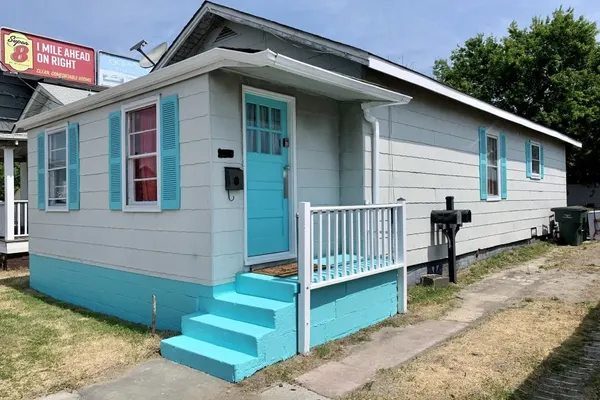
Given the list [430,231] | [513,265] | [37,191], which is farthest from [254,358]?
[513,265]

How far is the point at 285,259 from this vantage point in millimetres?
5359

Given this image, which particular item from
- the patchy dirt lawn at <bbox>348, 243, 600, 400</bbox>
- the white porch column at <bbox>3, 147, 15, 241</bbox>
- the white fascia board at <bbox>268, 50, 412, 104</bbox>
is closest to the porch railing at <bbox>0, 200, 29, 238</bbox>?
the white porch column at <bbox>3, 147, 15, 241</bbox>

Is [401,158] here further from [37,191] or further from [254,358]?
[37,191]

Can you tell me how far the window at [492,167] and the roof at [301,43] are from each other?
2.02ft

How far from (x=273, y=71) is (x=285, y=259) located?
210 cm

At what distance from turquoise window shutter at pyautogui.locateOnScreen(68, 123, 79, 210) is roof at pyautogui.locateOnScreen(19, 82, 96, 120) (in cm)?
555

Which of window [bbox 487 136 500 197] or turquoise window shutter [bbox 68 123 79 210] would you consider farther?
window [bbox 487 136 500 197]

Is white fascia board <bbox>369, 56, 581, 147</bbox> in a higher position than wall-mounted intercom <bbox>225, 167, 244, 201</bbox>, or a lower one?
higher

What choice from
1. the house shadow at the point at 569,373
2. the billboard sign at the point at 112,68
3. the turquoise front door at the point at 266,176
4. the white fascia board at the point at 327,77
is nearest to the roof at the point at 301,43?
the white fascia board at the point at 327,77

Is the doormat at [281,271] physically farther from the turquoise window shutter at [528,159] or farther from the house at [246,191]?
the turquoise window shutter at [528,159]

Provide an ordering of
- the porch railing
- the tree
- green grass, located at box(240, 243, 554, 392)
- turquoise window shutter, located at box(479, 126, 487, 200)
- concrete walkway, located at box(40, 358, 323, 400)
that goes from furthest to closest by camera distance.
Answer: the tree < the porch railing < turquoise window shutter, located at box(479, 126, 487, 200) < green grass, located at box(240, 243, 554, 392) < concrete walkway, located at box(40, 358, 323, 400)

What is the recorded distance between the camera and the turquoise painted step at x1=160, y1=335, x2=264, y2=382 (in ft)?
12.0

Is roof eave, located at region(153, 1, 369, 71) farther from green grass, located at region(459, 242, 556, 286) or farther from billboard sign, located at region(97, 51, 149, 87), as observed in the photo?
billboard sign, located at region(97, 51, 149, 87)

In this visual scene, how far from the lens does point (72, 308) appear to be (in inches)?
253
